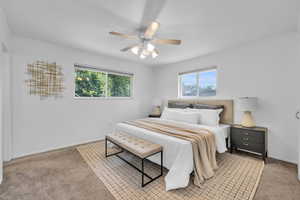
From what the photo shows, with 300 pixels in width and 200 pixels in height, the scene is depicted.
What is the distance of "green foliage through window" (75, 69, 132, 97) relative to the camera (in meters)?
3.47

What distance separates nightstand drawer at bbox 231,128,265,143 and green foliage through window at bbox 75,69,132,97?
3.20m

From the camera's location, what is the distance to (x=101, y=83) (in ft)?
12.7

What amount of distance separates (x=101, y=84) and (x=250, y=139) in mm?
3843

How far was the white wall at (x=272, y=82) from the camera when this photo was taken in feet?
7.88

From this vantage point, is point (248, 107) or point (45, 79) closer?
point (248, 107)

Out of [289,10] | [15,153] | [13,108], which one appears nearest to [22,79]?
[13,108]

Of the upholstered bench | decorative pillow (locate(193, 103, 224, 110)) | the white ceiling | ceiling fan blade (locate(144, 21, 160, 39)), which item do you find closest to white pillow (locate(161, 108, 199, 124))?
decorative pillow (locate(193, 103, 224, 110))

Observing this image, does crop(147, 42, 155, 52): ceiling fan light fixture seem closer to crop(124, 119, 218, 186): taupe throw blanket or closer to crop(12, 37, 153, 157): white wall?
crop(124, 119, 218, 186): taupe throw blanket

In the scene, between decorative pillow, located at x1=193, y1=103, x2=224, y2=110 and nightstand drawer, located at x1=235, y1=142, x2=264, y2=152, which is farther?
decorative pillow, located at x1=193, y1=103, x2=224, y2=110

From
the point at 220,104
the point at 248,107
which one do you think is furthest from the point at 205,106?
the point at 248,107

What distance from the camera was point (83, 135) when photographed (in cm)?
338

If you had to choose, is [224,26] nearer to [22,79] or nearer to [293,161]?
[293,161]

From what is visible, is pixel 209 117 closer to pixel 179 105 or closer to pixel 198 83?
pixel 179 105

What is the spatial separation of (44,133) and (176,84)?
3.77 meters
